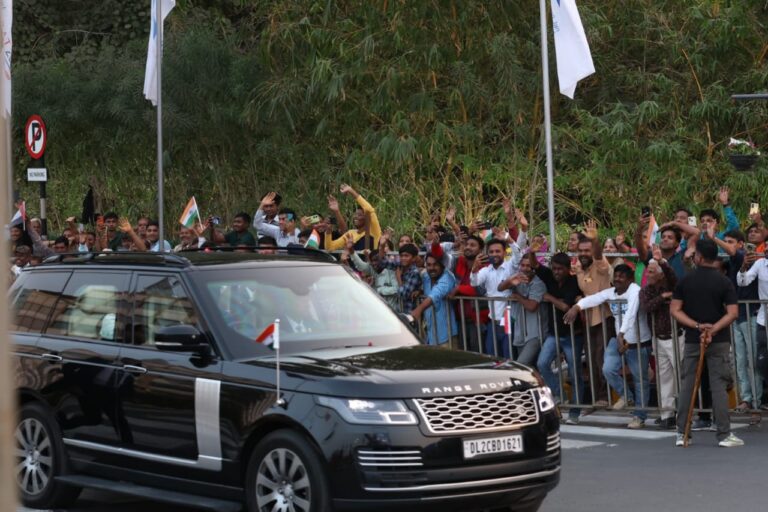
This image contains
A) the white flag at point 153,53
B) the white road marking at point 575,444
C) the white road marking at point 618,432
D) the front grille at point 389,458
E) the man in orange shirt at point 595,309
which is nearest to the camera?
the front grille at point 389,458

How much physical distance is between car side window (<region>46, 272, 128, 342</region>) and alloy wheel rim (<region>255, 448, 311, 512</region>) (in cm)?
165

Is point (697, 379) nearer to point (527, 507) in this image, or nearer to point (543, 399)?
point (527, 507)

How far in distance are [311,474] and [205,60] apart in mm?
19367

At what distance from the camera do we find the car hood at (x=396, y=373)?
7.45 m

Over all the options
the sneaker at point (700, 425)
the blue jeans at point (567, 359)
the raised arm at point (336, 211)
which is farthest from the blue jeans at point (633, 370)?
the raised arm at point (336, 211)

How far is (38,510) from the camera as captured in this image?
902cm

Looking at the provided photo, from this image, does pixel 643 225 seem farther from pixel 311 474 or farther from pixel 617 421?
pixel 311 474

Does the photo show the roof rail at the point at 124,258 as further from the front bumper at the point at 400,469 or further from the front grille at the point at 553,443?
the front grille at the point at 553,443

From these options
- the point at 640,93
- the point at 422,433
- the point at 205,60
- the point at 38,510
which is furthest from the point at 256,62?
the point at 422,433

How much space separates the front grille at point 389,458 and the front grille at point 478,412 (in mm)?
185

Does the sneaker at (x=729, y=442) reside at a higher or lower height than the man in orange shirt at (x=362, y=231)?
lower

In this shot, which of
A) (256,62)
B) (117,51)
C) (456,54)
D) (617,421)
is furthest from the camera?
(117,51)

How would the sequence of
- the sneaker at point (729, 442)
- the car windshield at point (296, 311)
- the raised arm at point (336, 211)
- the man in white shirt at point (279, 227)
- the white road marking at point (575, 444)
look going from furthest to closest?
1. the man in white shirt at point (279, 227)
2. the raised arm at point (336, 211)
3. the white road marking at point (575, 444)
4. the sneaker at point (729, 442)
5. the car windshield at point (296, 311)

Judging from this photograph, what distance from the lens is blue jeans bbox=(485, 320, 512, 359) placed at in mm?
14414
